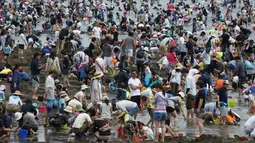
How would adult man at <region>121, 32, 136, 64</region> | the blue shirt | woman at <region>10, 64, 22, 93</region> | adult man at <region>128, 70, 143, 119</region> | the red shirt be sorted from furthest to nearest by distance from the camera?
adult man at <region>121, 32, 136, 64</region>, the red shirt, woman at <region>10, 64, 22, 93</region>, adult man at <region>128, 70, 143, 119</region>, the blue shirt

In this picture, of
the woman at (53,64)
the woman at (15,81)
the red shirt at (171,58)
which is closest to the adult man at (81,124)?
the woman at (15,81)

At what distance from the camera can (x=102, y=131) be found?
704 inches

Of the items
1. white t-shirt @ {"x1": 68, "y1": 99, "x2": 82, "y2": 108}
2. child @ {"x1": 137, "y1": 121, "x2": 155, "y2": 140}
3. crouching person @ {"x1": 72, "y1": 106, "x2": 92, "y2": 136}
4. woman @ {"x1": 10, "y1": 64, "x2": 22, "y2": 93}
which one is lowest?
child @ {"x1": 137, "y1": 121, "x2": 155, "y2": 140}

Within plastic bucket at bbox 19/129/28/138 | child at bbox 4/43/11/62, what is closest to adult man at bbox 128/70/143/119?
plastic bucket at bbox 19/129/28/138

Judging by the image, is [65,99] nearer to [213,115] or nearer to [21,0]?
[213,115]

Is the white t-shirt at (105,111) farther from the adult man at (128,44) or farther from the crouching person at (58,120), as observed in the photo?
the adult man at (128,44)

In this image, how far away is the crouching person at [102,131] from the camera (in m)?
17.9

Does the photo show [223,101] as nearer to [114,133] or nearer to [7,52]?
[114,133]

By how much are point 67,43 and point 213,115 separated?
930 cm

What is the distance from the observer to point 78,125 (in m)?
18.2

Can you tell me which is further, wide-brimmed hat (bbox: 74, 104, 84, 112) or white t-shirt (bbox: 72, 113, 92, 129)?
wide-brimmed hat (bbox: 74, 104, 84, 112)

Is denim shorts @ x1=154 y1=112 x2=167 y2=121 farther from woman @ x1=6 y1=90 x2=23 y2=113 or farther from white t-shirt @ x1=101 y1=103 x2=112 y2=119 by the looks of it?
woman @ x1=6 y1=90 x2=23 y2=113

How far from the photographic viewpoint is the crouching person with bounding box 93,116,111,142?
17875 mm

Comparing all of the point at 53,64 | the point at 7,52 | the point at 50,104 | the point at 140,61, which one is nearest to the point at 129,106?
the point at 50,104
